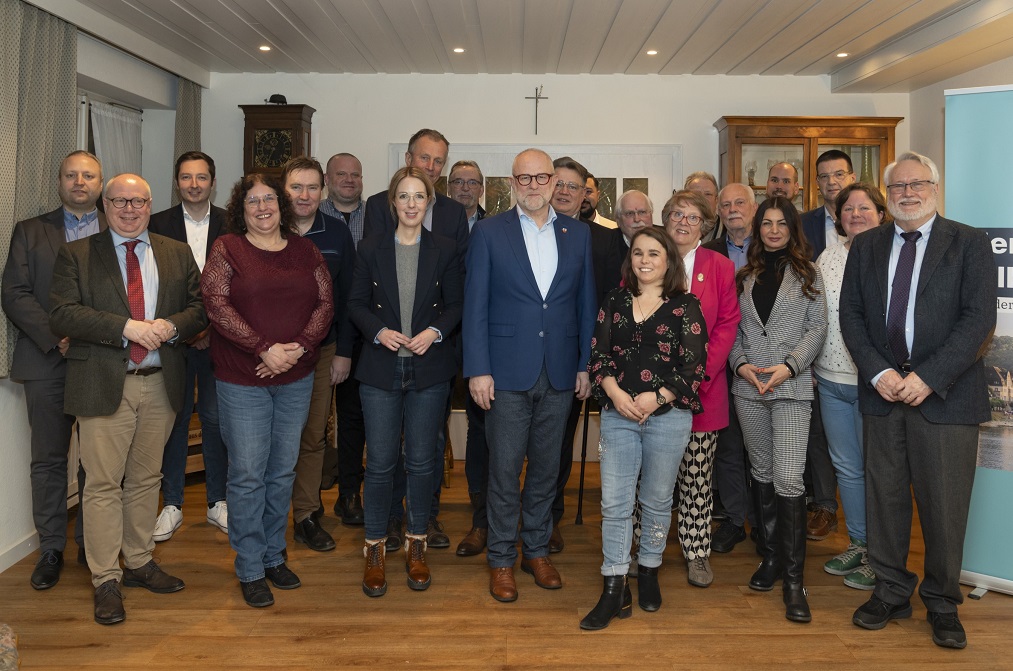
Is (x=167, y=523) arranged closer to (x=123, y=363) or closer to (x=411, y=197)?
(x=123, y=363)

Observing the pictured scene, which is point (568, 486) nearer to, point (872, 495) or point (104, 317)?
point (872, 495)

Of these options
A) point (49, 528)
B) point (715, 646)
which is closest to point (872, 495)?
point (715, 646)

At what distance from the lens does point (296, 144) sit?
634 centimetres

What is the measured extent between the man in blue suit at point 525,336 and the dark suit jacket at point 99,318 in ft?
3.74

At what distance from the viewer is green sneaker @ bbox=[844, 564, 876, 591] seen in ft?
10.5

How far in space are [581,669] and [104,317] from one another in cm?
208

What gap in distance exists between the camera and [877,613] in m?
2.87

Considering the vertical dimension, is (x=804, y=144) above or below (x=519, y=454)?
above

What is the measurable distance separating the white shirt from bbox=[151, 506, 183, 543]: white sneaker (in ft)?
3.94

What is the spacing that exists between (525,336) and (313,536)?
149 centimetres

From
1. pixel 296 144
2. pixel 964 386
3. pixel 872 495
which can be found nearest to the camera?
pixel 964 386

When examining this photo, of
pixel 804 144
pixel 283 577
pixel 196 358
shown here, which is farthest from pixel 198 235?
pixel 804 144

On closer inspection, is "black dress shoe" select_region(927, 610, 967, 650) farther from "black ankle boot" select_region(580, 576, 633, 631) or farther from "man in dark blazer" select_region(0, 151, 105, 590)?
"man in dark blazer" select_region(0, 151, 105, 590)

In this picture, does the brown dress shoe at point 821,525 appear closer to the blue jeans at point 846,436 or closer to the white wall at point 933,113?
the blue jeans at point 846,436
